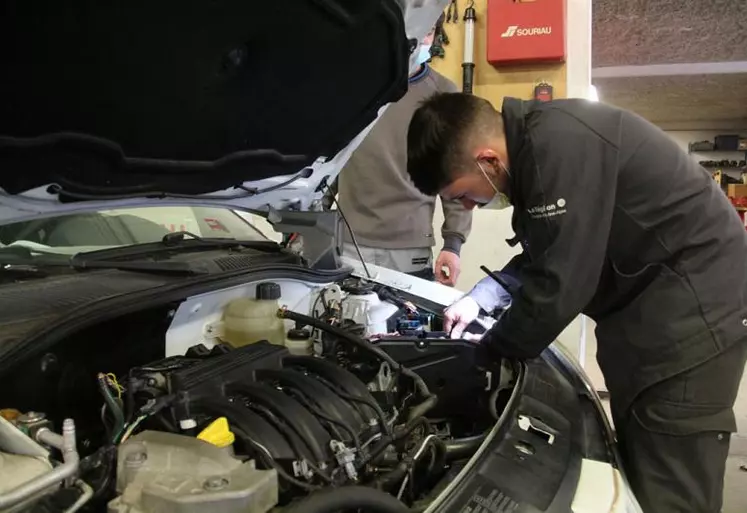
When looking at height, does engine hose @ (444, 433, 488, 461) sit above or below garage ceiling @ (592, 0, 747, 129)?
A: below

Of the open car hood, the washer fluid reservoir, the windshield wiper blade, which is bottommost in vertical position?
the washer fluid reservoir

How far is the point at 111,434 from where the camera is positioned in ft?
3.33

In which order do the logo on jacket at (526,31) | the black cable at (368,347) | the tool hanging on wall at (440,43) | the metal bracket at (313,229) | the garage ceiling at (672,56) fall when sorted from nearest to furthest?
the black cable at (368,347) < the metal bracket at (313,229) < the logo on jacket at (526,31) < the tool hanging on wall at (440,43) < the garage ceiling at (672,56)

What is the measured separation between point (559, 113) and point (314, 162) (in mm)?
688

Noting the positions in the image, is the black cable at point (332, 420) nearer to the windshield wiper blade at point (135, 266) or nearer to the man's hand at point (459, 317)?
the windshield wiper blade at point (135, 266)

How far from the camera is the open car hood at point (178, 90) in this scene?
1.06 m

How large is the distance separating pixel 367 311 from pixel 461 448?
677 mm

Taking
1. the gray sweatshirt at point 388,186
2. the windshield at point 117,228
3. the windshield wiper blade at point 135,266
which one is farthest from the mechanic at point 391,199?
the windshield wiper blade at point 135,266

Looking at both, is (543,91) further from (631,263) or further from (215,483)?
(215,483)

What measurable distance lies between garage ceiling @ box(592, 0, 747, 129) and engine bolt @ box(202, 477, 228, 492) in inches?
169

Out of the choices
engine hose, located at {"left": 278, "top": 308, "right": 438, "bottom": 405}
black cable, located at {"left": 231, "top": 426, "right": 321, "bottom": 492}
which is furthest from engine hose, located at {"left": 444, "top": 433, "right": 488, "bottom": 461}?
black cable, located at {"left": 231, "top": 426, "right": 321, "bottom": 492}

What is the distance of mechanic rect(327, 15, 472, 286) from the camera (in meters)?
2.96

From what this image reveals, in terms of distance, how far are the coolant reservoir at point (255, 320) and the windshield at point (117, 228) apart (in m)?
0.44

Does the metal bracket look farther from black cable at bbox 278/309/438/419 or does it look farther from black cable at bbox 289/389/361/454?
black cable at bbox 289/389/361/454
